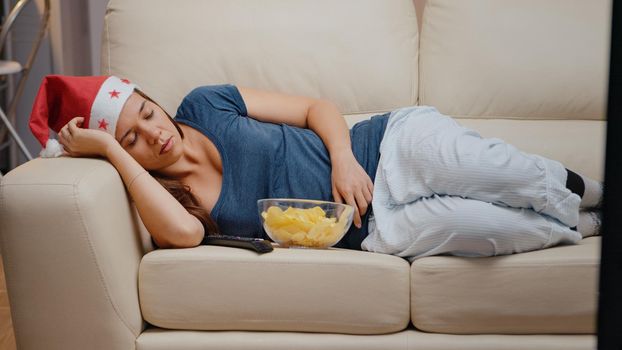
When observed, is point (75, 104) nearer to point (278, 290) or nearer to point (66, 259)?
point (66, 259)

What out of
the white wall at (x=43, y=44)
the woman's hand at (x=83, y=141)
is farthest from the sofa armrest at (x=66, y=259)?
the white wall at (x=43, y=44)

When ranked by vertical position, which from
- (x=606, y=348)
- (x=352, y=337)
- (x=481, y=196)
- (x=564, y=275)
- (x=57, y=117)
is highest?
(x=606, y=348)

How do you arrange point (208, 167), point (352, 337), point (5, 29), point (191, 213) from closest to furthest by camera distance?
point (352, 337)
point (191, 213)
point (208, 167)
point (5, 29)

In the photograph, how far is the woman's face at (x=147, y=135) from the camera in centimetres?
183

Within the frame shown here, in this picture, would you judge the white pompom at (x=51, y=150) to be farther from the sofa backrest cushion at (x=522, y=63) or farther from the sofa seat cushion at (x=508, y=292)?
the sofa backrest cushion at (x=522, y=63)

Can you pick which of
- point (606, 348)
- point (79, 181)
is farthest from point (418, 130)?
point (606, 348)

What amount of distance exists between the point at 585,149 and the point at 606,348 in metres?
1.82

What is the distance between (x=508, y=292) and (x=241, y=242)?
555mm

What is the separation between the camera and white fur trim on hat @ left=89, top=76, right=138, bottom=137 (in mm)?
1841

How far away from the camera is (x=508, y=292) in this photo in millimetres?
1626

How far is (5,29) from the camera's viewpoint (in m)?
3.21

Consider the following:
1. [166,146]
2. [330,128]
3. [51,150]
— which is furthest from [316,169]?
[51,150]

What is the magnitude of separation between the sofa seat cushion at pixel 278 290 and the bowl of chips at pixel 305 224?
0.08 metres

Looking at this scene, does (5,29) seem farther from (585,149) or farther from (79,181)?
(585,149)
